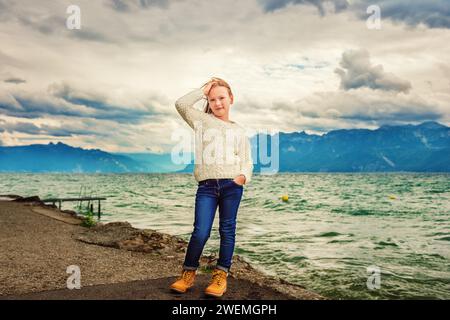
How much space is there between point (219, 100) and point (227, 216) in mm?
1407

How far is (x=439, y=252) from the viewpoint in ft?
43.7

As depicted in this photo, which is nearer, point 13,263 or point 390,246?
point 13,263

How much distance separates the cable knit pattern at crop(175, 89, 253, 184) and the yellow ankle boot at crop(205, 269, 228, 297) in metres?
1.21

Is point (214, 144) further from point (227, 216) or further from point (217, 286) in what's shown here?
point (217, 286)

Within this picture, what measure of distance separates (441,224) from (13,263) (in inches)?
855

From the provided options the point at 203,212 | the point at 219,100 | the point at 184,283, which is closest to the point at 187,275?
the point at 184,283

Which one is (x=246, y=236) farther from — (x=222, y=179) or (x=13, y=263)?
(x=222, y=179)

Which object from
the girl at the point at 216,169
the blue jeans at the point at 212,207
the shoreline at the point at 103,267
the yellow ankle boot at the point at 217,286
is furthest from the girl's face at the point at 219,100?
the shoreline at the point at 103,267

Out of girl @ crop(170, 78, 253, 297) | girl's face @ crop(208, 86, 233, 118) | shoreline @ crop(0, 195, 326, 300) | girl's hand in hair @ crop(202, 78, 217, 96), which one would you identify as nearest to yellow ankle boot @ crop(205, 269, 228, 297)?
girl @ crop(170, 78, 253, 297)

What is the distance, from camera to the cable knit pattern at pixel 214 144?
4.65 metres

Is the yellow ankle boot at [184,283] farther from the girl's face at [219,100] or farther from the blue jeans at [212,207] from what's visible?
the girl's face at [219,100]

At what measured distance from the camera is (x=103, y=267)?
731 centimetres

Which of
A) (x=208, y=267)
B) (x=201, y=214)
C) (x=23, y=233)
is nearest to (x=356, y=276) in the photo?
(x=208, y=267)

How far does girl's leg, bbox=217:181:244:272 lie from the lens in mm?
4664
